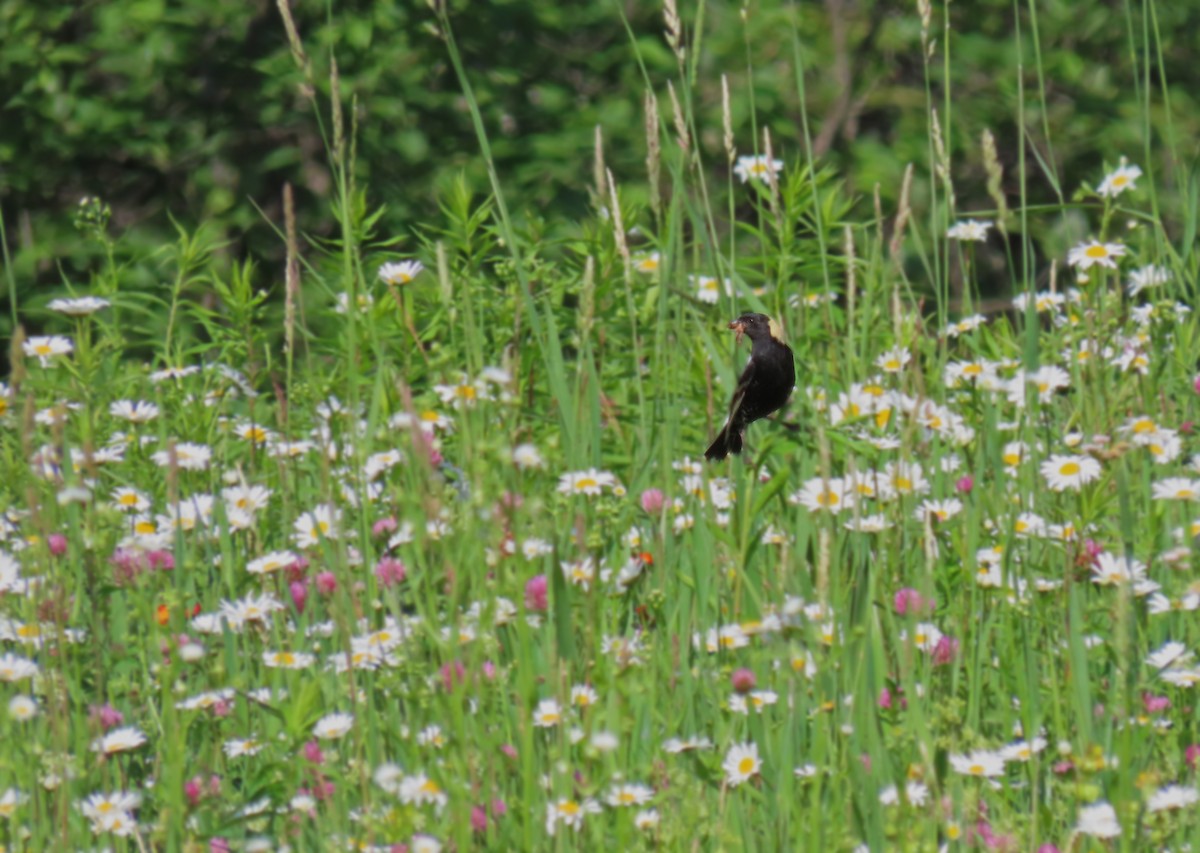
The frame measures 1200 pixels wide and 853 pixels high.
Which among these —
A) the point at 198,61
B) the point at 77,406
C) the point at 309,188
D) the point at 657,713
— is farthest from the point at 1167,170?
the point at 657,713

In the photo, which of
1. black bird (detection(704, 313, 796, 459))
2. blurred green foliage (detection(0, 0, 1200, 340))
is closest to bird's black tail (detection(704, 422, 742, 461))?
black bird (detection(704, 313, 796, 459))

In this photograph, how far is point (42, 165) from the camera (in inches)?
227

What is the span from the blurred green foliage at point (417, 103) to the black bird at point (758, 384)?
132 inches

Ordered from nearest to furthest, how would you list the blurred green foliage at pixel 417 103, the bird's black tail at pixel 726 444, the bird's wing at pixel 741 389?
the bird's wing at pixel 741 389 < the bird's black tail at pixel 726 444 < the blurred green foliage at pixel 417 103

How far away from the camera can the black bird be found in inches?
70.0

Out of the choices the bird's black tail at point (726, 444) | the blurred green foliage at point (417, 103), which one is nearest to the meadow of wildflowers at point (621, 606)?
the bird's black tail at point (726, 444)

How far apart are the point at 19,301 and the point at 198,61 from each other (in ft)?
3.42

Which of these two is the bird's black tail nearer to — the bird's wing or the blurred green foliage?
the bird's wing

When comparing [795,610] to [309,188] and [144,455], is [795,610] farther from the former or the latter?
[309,188]

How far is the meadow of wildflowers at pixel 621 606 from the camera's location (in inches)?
61.2

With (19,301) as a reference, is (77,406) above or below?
above

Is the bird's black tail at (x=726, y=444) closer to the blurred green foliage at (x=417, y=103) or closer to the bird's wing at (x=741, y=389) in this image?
the bird's wing at (x=741, y=389)

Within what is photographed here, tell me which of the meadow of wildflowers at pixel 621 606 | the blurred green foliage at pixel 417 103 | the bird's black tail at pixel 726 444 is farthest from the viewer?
the blurred green foliage at pixel 417 103

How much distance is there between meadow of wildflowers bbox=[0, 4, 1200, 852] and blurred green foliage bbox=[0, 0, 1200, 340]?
7.70 ft
